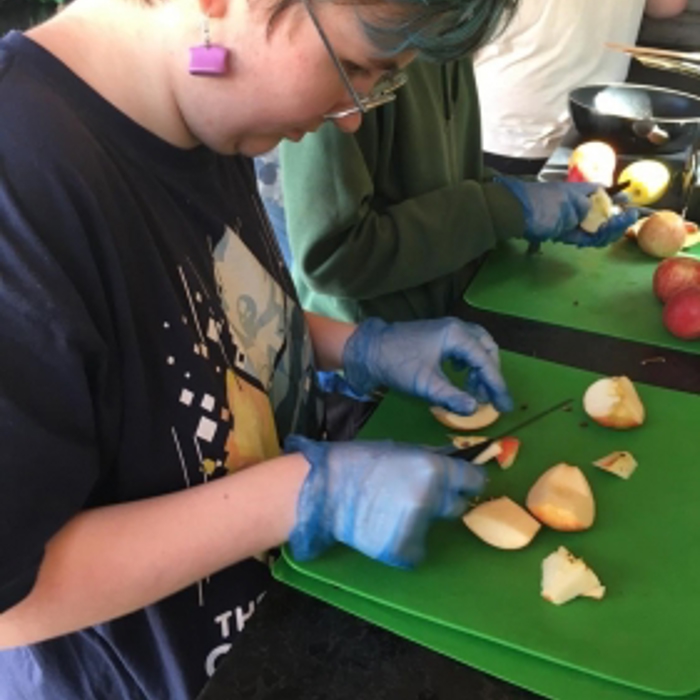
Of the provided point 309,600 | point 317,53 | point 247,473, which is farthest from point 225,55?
point 309,600

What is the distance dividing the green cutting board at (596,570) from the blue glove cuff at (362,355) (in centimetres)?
12

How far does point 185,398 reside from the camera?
0.70m

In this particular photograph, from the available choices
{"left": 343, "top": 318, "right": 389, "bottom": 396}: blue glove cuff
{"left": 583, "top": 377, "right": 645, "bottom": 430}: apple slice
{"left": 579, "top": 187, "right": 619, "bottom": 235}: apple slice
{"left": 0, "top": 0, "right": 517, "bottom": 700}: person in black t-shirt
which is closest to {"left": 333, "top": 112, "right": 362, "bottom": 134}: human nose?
{"left": 0, "top": 0, "right": 517, "bottom": 700}: person in black t-shirt

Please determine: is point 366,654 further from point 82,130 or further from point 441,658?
point 82,130

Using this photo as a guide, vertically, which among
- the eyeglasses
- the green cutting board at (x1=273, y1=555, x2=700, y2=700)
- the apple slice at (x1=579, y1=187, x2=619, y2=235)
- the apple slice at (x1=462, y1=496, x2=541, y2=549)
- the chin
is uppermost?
the eyeglasses

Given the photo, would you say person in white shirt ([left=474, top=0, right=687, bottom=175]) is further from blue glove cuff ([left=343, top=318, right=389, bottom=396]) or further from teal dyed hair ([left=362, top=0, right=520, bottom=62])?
teal dyed hair ([left=362, top=0, right=520, bottom=62])

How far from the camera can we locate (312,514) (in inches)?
28.5

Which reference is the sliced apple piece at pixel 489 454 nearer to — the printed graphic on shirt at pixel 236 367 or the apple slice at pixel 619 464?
the apple slice at pixel 619 464

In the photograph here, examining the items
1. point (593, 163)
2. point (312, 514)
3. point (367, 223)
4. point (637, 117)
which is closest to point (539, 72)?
point (637, 117)

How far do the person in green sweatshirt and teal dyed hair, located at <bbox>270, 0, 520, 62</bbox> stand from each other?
0.36 meters

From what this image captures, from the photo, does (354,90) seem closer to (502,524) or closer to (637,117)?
(502,524)

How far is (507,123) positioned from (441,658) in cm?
170

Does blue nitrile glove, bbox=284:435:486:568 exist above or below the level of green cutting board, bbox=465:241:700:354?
above

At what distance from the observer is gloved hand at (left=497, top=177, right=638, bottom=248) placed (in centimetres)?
128
